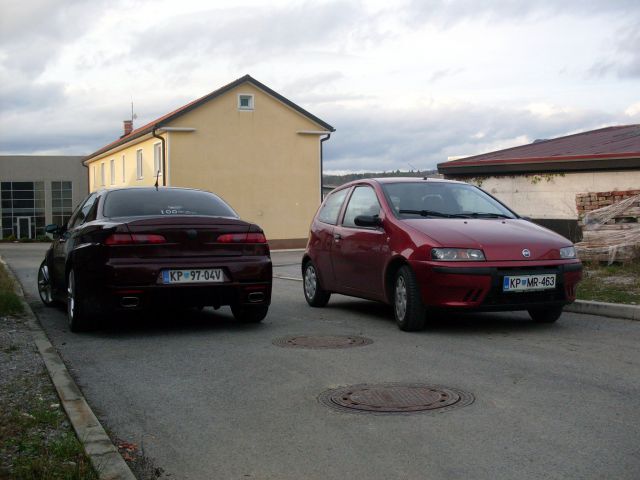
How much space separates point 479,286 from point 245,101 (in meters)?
32.1

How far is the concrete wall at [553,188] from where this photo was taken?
698 inches

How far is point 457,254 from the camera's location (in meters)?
8.27

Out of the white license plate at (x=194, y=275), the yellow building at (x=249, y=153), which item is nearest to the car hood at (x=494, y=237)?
the white license plate at (x=194, y=275)

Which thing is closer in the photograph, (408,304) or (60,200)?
(408,304)

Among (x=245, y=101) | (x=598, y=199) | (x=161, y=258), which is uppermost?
(x=245, y=101)

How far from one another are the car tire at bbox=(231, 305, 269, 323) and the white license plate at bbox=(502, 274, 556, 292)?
2.56 metres

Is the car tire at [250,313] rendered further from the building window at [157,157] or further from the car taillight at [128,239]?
the building window at [157,157]

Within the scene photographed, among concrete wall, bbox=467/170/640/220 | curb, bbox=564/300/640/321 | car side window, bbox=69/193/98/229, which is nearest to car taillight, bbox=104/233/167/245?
car side window, bbox=69/193/98/229

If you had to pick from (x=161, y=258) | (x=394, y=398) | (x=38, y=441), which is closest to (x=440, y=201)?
(x=161, y=258)

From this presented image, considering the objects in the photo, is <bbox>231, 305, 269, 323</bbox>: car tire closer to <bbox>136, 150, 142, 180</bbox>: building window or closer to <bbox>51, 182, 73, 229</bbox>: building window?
<bbox>136, 150, 142, 180</bbox>: building window

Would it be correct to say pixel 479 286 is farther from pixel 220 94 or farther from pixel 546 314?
pixel 220 94

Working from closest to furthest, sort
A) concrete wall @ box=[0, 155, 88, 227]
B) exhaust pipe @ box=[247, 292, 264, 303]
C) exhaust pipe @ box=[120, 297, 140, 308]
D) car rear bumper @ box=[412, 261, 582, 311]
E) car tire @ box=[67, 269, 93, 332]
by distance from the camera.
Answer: car rear bumper @ box=[412, 261, 582, 311], exhaust pipe @ box=[120, 297, 140, 308], car tire @ box=[67, 269, 93, 332], exhaust pipe @ box=[247, 292, 264, 303], concrete wall @ box=[0, 155, 88, 227]

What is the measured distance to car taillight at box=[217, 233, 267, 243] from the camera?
28.6 ft

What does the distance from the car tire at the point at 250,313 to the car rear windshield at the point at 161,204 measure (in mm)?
996
